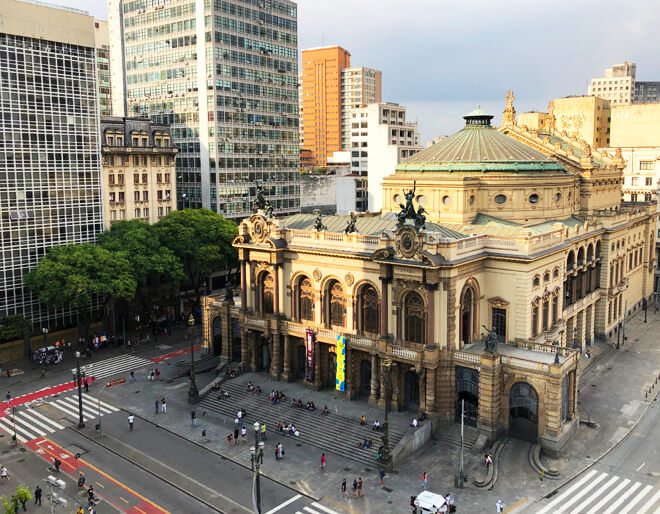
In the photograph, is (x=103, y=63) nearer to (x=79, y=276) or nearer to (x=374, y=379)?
(x=79, y=276)

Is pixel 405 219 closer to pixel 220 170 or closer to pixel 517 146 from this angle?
pixel 517 146

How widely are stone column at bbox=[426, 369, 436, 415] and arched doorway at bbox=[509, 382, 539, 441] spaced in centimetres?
712

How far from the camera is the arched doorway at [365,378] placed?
6800 cm

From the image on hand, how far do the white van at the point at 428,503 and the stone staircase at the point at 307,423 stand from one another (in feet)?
26.6

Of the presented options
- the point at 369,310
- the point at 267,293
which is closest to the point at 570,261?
the point at 369,310

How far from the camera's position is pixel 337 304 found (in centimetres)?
6950

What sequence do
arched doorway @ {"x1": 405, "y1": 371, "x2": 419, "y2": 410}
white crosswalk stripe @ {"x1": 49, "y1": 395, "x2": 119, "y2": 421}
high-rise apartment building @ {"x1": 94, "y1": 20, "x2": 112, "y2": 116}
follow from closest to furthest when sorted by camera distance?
arched doorway @ {"x1": 405, "y1": 371, "x2": 419, "y2": 410} → white crosswalk stripe @ {"x1": 49, "y1": 395, "x2": 119, "y2": 421} → high-rise apartment building @ {"x1": 94, "y1": 20, "x2": 112, "y2": 116}

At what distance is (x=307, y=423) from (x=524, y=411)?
2075 cm

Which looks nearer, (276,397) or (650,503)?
(650,503)

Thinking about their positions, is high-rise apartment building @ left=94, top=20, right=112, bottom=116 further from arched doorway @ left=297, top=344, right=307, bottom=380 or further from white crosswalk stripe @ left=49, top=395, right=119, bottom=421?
arched doorway @ left=297, top=344, right=307, bottom=380

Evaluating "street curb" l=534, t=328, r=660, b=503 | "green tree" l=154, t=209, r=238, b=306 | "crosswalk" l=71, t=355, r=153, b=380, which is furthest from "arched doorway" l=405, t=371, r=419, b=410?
"green tree" l=154, t=209, r=238, b=306

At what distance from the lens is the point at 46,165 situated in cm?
8719

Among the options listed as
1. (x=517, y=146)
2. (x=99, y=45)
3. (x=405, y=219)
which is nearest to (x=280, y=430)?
(x=405, y=219)

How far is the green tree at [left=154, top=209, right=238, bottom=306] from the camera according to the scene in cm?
9600
